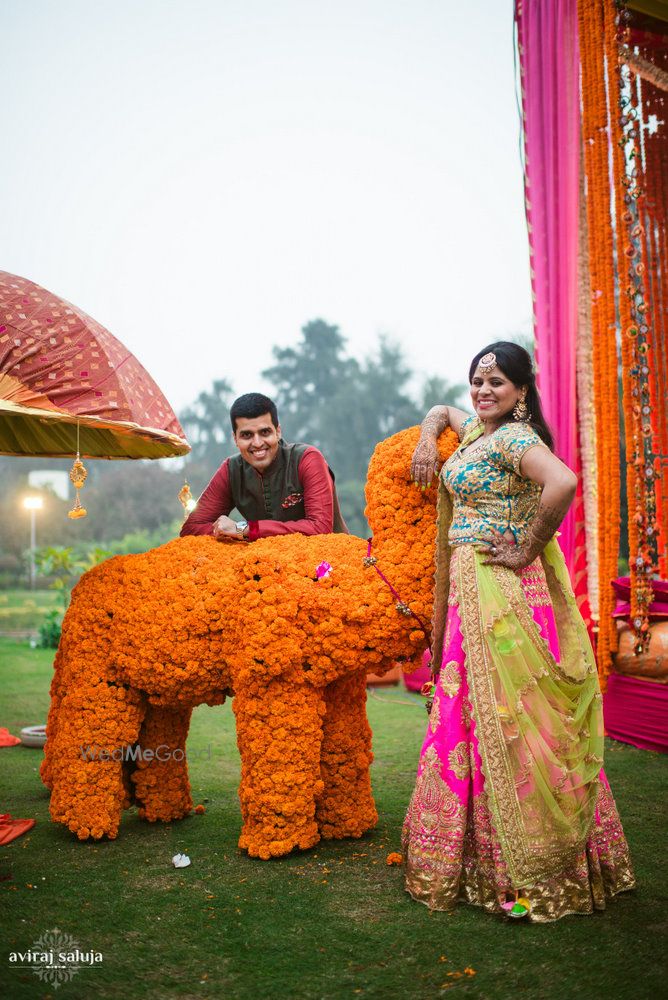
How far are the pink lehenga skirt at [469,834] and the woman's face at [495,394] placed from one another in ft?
1.95

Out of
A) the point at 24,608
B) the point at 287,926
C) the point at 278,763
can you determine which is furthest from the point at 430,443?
the point at 24,608

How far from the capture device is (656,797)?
13.3 ft

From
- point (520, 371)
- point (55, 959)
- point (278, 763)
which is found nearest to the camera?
point (55, 959)

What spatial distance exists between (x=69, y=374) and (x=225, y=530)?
0.94 metres

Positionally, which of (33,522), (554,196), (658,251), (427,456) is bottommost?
(33,522)

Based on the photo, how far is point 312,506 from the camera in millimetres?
3727

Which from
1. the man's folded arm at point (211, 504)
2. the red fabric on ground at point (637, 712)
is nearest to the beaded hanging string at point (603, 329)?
the red fabric on ground at point (637, 712)

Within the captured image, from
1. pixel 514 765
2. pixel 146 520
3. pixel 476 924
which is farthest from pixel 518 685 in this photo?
pixel 146 520

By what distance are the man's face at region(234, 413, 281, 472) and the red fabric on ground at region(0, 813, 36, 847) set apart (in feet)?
6.24

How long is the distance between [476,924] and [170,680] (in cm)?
148

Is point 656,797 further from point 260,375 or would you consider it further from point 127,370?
point 260,375

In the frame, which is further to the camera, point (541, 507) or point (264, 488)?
point (264, 488)

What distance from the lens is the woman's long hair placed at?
2.93 metres

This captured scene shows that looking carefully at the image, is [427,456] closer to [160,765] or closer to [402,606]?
[402,606]
